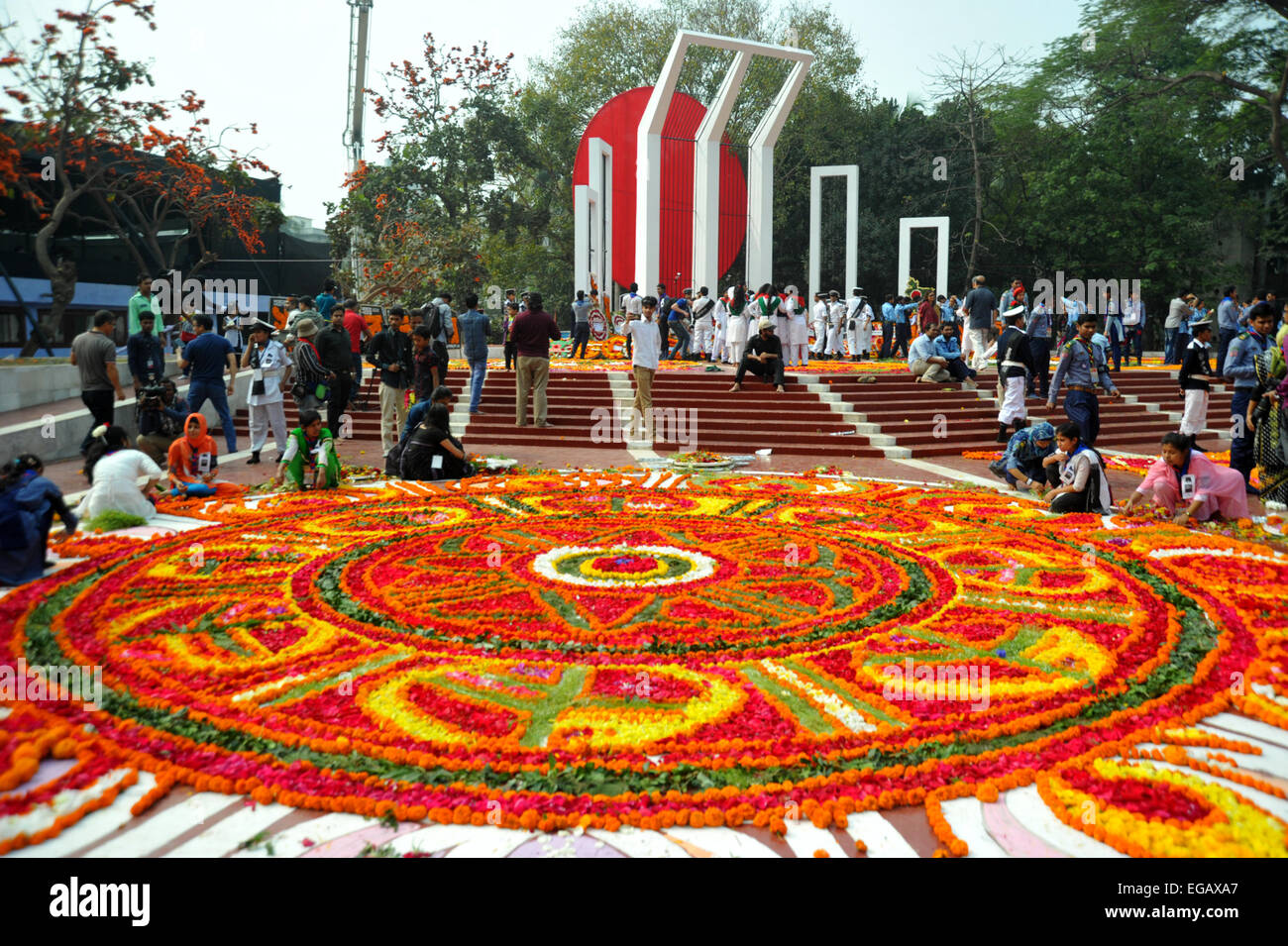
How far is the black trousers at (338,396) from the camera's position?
984 cm

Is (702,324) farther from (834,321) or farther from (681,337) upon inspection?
(834,321)

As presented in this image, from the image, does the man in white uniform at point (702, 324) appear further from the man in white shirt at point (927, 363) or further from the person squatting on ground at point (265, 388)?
the person squatting on ground at point (265, 388)

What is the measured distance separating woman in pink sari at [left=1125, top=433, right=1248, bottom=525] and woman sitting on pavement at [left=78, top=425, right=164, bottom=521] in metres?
7.48

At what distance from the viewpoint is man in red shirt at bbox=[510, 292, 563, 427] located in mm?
11562

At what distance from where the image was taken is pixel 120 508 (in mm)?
6980

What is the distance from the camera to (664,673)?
13.8ft

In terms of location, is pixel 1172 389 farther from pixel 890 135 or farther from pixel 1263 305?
pixel 890 135

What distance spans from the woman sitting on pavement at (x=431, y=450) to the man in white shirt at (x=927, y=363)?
26.0ft

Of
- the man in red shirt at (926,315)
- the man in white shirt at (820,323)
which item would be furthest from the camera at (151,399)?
the man in red shirt at (926,315)

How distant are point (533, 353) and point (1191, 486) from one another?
7.35m

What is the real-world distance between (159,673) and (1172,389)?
17128 mm

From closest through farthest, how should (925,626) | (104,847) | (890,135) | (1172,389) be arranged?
1. (104,847)
2. (925,626)
3. (1172,389)
4. (890,135)

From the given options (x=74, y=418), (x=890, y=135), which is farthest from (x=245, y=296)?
(x=890, y=135)

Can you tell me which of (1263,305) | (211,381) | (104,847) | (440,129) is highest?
(440,129)
